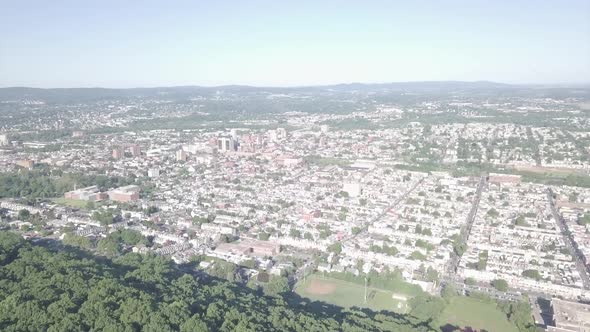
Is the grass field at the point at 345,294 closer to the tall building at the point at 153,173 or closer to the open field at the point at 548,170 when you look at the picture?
the tall building at the point at 153,173

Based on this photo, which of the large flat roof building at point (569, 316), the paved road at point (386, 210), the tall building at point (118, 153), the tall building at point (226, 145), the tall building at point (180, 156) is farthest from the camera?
the tall building at point (226, 145)

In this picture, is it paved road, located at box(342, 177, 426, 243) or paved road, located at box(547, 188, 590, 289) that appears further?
paved road, located at box(342, 177, 426, 243)

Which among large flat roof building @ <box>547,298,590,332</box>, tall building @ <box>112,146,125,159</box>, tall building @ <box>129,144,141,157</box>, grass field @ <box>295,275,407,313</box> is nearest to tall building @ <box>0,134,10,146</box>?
tall building @ <box>112,146,125,159</box>

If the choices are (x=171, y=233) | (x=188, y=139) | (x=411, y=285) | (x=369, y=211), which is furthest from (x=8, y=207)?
(x=188, y=139)

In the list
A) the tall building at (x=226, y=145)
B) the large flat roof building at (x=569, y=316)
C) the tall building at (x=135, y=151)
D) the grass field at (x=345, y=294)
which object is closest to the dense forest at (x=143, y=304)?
the grass field at (x=345, y=294)

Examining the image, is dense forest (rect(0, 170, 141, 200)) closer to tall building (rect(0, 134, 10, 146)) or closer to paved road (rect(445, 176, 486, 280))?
tall building (rect(0, 134, 10, 146))

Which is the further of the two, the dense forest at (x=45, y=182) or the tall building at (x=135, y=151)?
the tall building at (x=135, y=151)
